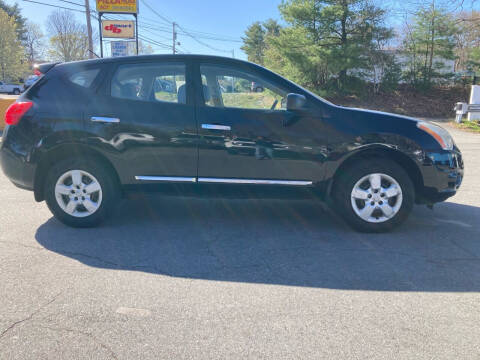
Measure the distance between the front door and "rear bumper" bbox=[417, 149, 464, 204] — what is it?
1128 mm

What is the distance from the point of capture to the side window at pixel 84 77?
4195 mm

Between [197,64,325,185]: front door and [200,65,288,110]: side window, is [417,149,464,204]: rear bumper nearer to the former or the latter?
[197,64,325,185]: front door

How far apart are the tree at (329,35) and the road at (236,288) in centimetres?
1924

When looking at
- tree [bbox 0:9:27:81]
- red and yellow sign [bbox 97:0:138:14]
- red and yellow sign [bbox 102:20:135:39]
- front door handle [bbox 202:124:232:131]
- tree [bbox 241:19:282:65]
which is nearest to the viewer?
front door handle [bbox 202:124:232:131]

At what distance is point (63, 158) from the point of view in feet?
13.9

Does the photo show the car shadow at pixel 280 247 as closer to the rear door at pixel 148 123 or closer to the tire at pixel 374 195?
the tire at pixel 374 195

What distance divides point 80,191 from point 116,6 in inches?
943

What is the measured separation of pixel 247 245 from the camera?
3891 mm

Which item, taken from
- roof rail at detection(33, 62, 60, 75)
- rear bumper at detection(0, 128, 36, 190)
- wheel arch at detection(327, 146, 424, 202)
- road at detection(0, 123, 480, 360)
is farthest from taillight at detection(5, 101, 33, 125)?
wheel arch at detection(327, 146, 424, 202)

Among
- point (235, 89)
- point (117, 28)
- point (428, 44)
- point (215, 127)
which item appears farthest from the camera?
point (117, 28)

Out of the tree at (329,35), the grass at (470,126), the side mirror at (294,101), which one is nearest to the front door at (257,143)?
the side mirror at (294,101)

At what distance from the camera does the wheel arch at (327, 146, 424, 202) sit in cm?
411

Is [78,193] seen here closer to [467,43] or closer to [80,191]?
[80,191]

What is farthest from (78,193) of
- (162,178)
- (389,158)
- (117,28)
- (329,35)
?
(117,28)
